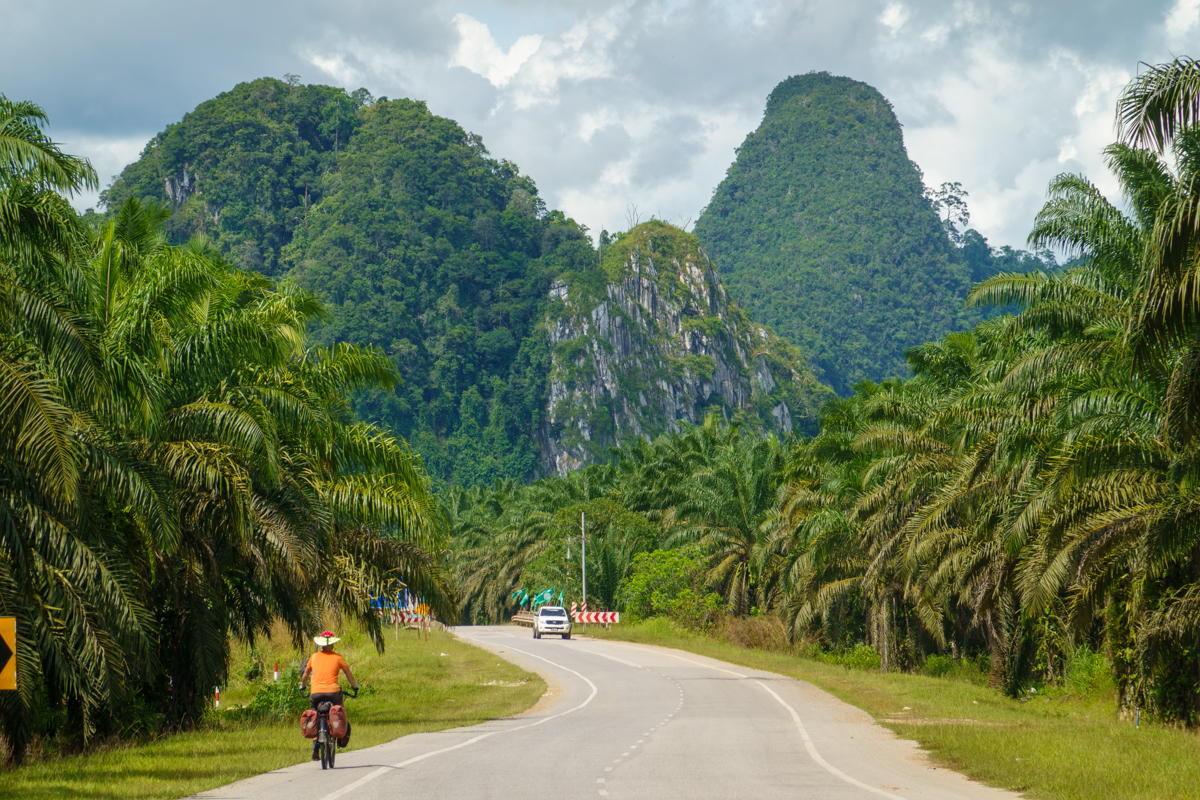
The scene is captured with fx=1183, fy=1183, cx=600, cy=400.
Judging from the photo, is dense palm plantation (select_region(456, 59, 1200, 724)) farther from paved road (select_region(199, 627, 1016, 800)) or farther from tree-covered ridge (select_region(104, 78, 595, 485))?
tree-covered ridge (select_region(104, 78, 595, 485))

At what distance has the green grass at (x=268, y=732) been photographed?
39.5ft

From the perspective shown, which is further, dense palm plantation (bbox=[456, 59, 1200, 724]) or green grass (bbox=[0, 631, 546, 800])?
dense palm plantation (bbox=[456, 59, 1200, 724])

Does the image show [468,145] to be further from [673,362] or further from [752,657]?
[752,657]

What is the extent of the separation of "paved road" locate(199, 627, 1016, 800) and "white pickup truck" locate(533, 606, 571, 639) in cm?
2730

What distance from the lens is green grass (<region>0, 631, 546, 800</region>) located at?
12039 mm

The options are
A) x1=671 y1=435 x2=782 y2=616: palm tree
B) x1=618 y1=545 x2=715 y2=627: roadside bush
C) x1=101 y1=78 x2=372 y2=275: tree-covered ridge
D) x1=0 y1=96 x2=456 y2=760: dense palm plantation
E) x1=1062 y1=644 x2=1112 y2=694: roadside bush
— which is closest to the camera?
x1=0 y1=96 x2=456 y2=760: dense palm plantation

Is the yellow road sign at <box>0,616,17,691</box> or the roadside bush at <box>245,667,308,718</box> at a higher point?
the yellow road sign at <box>0,616,17,691</box>

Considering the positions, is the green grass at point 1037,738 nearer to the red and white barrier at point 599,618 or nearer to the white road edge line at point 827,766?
the white road edge line at point 827,766

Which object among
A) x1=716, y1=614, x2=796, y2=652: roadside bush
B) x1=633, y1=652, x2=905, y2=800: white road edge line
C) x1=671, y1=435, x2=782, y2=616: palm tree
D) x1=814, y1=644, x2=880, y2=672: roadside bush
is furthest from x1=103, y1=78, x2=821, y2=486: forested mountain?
x1=633, y1=652, x2=905, y2=800: white road edge line

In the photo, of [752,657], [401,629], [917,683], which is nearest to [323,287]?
[401,629]

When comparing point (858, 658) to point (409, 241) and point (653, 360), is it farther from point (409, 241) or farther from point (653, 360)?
point (409, 241)

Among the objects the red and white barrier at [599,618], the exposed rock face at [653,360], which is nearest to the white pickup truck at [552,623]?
the red and white barrier at [599,618]

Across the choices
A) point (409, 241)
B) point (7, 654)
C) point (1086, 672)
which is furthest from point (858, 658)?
point (409, 241)

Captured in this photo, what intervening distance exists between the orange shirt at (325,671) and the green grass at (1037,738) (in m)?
7.38
